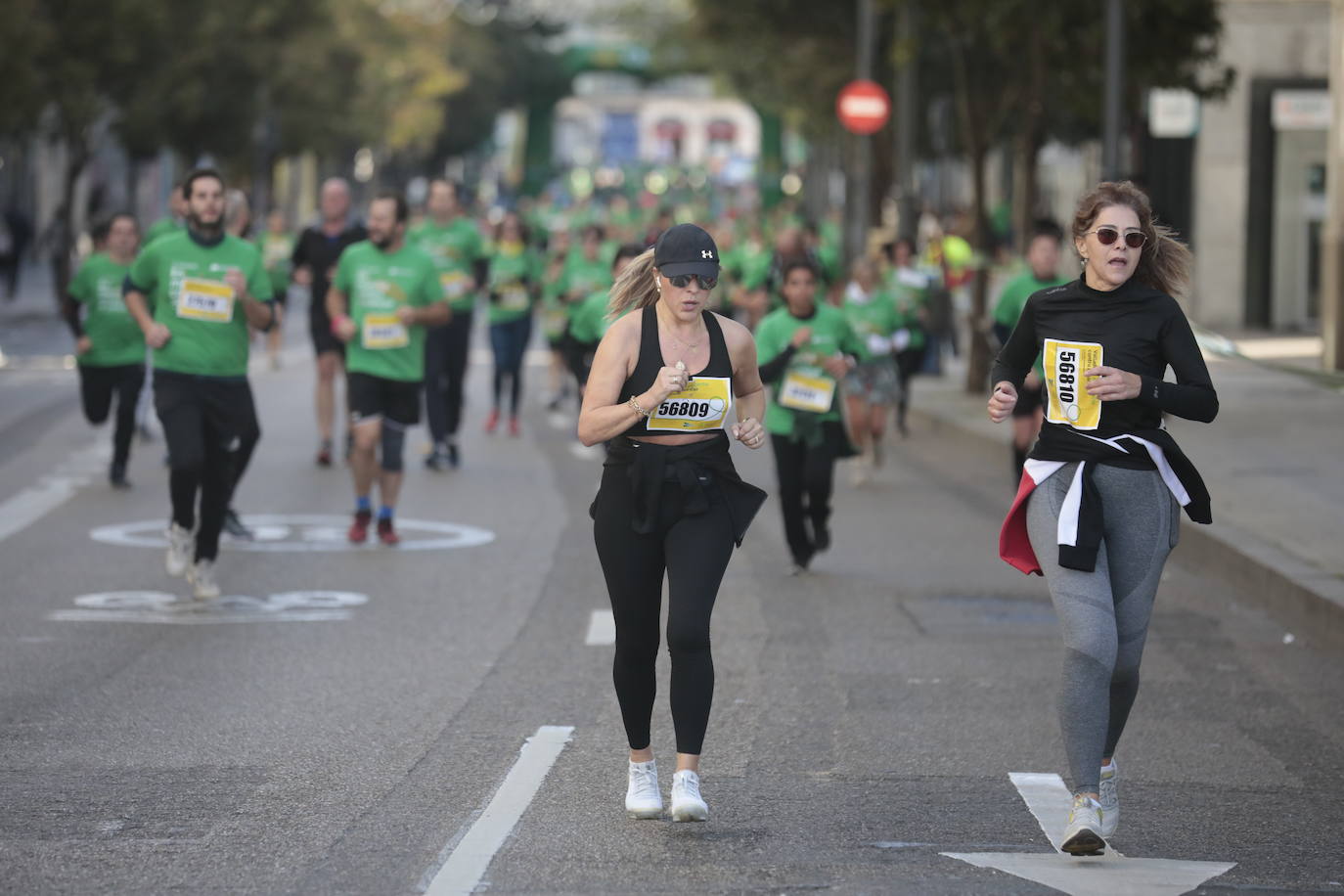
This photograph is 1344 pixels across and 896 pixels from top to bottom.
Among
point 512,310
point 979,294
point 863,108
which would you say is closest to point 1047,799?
point 512,310

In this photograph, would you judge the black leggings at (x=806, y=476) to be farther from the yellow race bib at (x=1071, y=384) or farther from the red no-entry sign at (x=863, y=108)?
the red no-entry sign at (x=863, y=108)

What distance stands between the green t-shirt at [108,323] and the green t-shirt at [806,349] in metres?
4.80

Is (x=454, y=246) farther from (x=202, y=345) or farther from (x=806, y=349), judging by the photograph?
(x=202, y=345)

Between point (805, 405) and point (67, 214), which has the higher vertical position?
point (67, 214)

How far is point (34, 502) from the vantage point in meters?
14.8

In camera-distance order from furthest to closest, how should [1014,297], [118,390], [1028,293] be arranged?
1. [118,390]
2. [1028,293]
3. [1014,297]

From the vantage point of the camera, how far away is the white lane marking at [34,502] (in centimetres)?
1370

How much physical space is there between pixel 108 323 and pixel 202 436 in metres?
4.74

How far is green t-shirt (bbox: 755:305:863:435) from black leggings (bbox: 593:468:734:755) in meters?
5.52

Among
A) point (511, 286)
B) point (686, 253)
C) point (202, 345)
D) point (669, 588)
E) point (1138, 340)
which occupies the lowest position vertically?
point (669, 588)

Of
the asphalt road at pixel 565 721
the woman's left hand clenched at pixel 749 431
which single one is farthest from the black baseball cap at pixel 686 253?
the asphalt road at pixel 565 721

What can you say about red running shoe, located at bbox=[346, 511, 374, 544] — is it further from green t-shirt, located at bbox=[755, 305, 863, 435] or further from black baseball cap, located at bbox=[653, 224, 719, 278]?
black baseball cap, located at bbox=[653, 224, 719, 278]

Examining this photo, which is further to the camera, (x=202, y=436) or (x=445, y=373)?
(x=445, y=373)

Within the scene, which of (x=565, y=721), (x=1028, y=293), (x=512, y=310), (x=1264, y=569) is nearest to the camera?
(x=565, y=721)
